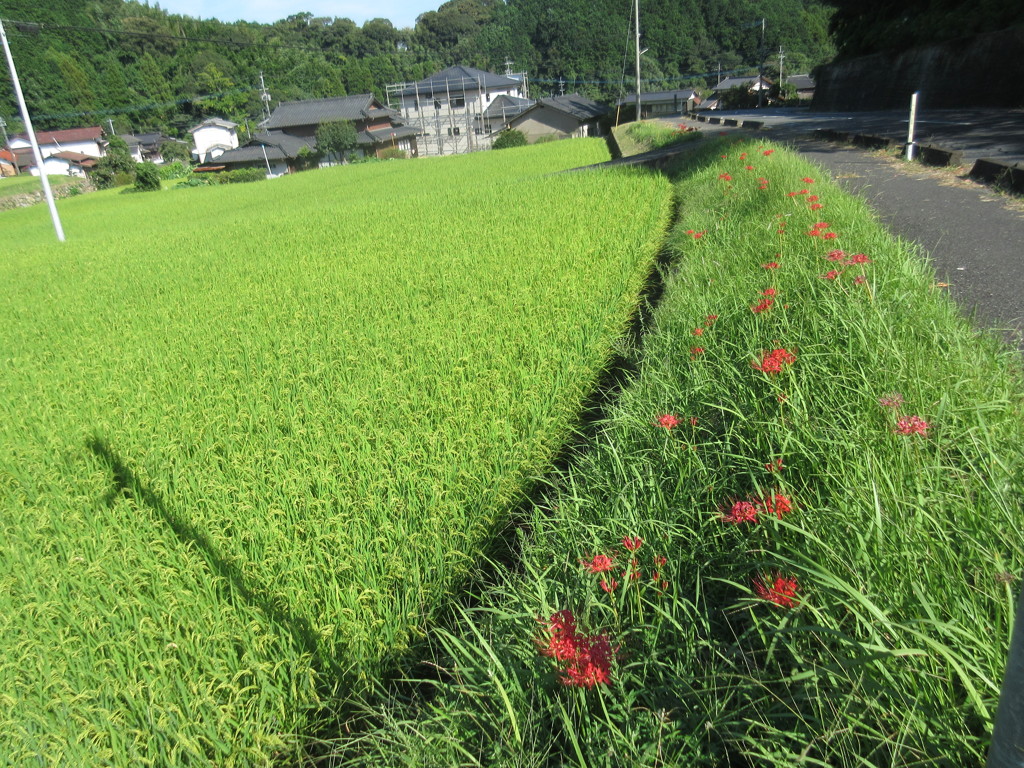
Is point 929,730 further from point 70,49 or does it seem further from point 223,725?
point 70,49

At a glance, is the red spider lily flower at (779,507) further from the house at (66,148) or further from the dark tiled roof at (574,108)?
the house at (66,148)

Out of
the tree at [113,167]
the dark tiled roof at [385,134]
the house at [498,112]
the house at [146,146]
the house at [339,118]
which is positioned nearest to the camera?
the tree at [113,167]

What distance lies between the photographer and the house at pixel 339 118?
4134cm

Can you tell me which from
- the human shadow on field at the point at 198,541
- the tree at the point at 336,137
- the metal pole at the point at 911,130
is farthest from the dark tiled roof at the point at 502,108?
the human shadow on field at the point at 198,541

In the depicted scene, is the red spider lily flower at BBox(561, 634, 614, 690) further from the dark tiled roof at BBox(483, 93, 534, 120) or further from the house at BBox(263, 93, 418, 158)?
the dark tiled roof at BBox(483, 93, 534, 120)

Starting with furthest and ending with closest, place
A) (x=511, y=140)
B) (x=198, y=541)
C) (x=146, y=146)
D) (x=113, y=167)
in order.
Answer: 1. (x=146, y=146)
2. (x=113, y=167)
3. (x=511, y=140)
4. (x=198, y=541)

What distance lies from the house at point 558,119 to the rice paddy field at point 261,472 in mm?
32636

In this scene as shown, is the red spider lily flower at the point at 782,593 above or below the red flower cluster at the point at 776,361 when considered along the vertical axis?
below

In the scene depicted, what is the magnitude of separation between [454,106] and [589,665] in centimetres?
4962

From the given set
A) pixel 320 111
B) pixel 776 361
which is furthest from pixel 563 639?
pixel 320 111

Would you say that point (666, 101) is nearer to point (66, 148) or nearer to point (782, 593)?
point (66, 148)

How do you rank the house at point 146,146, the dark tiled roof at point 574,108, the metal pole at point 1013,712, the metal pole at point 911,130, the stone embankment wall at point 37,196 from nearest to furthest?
the metal pole at point 1013,712 → the metal pole at point 911,130 → the stone embankment wall at point 37,196 → the dark tiled roof at point 574,108 → the house at point 146,146

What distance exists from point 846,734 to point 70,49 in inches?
2604

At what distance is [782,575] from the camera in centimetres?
131
